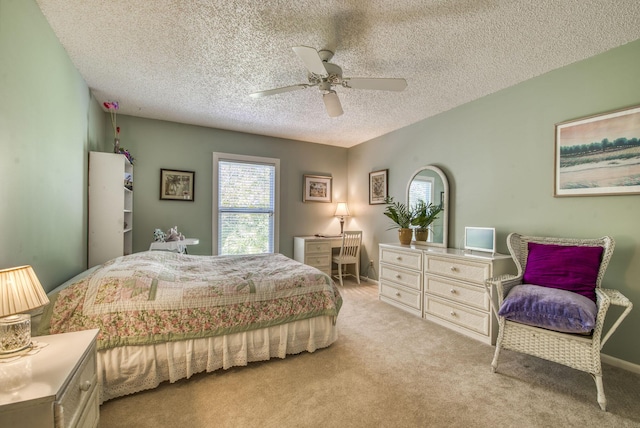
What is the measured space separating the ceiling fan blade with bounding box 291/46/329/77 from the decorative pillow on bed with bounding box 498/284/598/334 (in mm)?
2191

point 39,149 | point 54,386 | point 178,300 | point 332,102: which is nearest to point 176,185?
point 39,149

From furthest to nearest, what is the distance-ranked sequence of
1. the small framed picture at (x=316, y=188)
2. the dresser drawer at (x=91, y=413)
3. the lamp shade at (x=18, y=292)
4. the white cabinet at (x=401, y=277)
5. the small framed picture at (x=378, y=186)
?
the small framed picture at (x=316, y=188) < the small framed picture at (x=378, y=186) < the white cabinet at (x=401, y=277) < the dresser drawer at (x=91, y=413) < the lamp shade at (x=18, y=292)

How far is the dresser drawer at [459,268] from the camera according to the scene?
2660 millimetres

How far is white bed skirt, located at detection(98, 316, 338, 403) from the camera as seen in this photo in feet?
5.88

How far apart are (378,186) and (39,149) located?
4106 mm

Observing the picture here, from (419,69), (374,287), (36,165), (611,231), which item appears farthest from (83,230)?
(611,231)

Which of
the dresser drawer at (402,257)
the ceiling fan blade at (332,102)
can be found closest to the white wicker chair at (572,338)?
the dresser drawer at (402,257)

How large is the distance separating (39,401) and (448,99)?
389 cm

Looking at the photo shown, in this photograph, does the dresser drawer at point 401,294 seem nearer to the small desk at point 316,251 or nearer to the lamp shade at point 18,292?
the small desk at point 316,251

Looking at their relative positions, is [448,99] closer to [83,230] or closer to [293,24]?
[293,24]

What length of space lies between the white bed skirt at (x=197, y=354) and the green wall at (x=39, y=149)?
806 millimetres

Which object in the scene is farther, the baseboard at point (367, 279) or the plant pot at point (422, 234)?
the baseboard at point (367, 279)

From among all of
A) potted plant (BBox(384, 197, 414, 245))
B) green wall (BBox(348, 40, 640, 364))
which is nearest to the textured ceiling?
green wall (BBox(348, 40, 640, 364))

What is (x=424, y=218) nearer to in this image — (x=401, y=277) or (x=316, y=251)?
(x=401, y=277)
